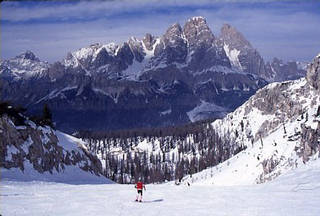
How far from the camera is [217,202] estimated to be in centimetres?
3741

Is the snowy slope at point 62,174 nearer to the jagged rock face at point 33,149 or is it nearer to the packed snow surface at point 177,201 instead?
the jagged rock face at point 33,149

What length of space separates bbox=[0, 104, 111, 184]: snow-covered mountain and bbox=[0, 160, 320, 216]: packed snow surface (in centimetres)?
2198

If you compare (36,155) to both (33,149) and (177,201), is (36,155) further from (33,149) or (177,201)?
(177,201)

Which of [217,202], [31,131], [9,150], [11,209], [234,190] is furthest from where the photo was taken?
[31,131]

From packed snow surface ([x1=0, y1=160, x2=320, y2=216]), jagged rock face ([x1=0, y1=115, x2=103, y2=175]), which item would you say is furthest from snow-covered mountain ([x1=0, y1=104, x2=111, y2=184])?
packed snow surface ([x1=0, y1=160, x2=320, y2=216])

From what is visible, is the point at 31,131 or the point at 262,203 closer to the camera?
the point at 262,203

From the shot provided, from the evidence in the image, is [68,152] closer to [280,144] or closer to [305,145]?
[305,145]

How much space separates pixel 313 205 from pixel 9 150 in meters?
52.3

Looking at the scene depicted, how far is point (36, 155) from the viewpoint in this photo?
7806cm

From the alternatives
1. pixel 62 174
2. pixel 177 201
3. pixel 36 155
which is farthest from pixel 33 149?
pixel 177 201

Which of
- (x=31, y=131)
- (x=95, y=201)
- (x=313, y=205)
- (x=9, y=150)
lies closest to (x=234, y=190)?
(x=313, y=205)

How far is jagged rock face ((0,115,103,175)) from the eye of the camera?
71.1 meters

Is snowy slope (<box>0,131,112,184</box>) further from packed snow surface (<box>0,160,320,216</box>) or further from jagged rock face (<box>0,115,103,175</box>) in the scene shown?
packed snow surface (<box>0,160,320,216</box>)

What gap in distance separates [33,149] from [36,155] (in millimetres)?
1722
